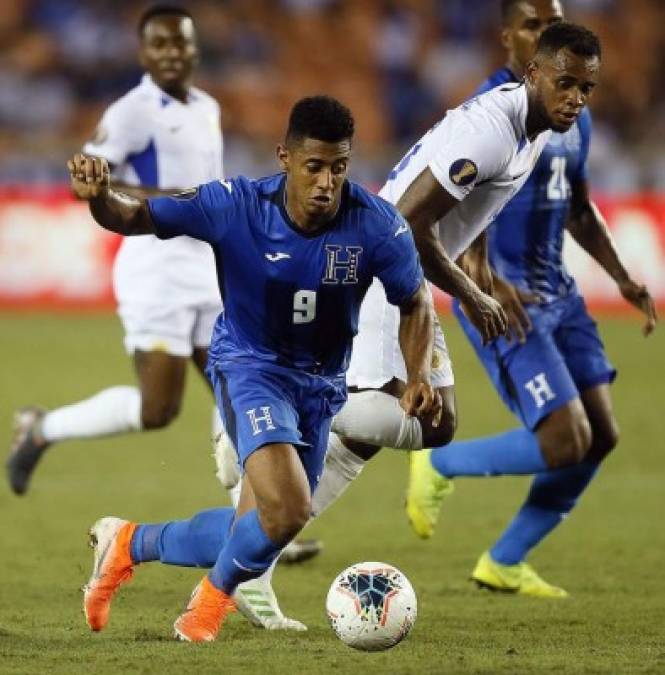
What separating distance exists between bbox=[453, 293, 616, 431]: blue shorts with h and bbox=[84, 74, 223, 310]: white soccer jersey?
161cm

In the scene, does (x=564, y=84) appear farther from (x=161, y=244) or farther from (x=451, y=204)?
(x=161, y=244)

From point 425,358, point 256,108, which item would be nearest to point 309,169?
point 425,358

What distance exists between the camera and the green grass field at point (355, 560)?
5180 millimetres

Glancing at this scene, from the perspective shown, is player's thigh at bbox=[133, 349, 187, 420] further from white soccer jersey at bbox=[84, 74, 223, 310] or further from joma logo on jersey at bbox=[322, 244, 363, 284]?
joma logo on jersey at bbox=[322, 244, 363, 284]

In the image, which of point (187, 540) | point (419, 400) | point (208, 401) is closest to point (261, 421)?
point (419, 400)

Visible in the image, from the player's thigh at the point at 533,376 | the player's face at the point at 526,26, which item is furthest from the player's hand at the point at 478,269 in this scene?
the player's face at the point at 526,26

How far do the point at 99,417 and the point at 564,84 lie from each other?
342cm

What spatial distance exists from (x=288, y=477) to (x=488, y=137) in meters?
1.51

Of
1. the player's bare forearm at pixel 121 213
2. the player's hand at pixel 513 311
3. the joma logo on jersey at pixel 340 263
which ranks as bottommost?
the player's hand at pixel 513 311

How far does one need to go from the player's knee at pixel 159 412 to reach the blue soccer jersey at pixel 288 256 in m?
2.54

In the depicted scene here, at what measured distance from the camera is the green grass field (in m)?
5.18

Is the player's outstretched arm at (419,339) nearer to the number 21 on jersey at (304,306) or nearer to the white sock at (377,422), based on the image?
the number 21 on jersey at (304,306)

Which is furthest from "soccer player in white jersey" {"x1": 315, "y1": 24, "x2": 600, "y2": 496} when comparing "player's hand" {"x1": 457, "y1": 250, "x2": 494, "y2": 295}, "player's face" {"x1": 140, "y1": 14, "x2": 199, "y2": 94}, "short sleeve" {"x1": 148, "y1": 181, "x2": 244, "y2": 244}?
"player's face" {"x1": 140, "y1": 14, "x2": 199, "y2": 94}

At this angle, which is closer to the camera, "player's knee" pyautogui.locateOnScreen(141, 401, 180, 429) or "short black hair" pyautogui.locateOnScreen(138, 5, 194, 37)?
"player's knee" pyautogui.locateOnScreen(141, 401, 180, 429)
